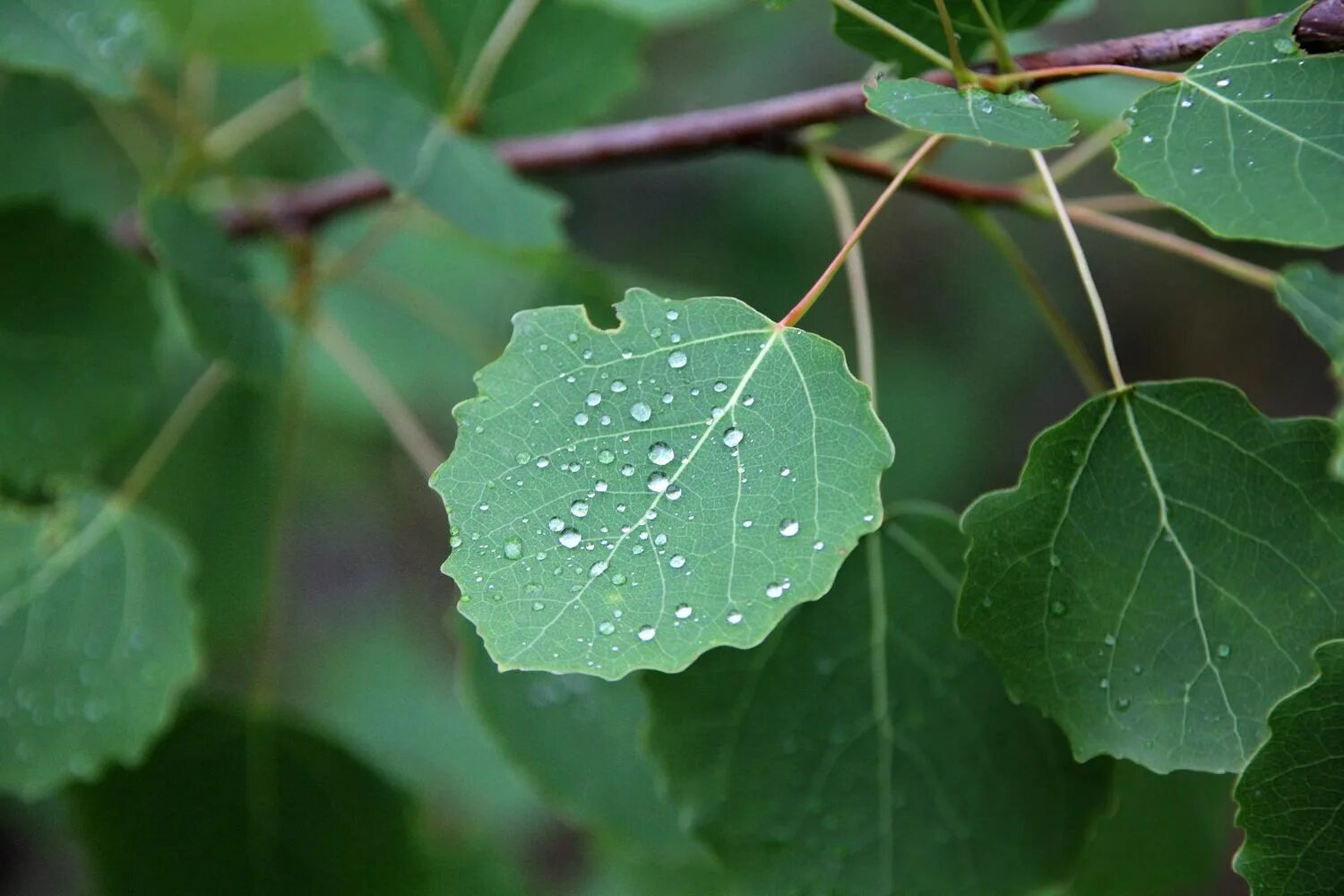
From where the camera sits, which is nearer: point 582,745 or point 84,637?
point 84,637

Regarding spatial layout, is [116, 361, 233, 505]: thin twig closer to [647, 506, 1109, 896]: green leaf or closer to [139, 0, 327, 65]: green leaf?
[139, 0, 327, 65]: green leaf

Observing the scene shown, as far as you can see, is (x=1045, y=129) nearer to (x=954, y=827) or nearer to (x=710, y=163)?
(x=954, y=827)

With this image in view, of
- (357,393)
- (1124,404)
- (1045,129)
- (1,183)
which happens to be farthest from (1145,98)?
(357,393)

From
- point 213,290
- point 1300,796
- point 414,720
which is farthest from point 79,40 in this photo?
point 414,720

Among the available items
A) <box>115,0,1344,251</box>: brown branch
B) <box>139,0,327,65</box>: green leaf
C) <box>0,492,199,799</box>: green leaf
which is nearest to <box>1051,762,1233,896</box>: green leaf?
<box>115,0,1344,251</box>: brown branch

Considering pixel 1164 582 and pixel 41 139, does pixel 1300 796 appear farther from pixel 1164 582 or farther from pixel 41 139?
pixel 41 139

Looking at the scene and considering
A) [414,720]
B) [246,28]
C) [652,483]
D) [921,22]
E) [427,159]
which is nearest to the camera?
[652,483]

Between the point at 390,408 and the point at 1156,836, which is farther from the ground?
the point at 390,408

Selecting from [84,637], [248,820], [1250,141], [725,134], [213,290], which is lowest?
[248,820]
